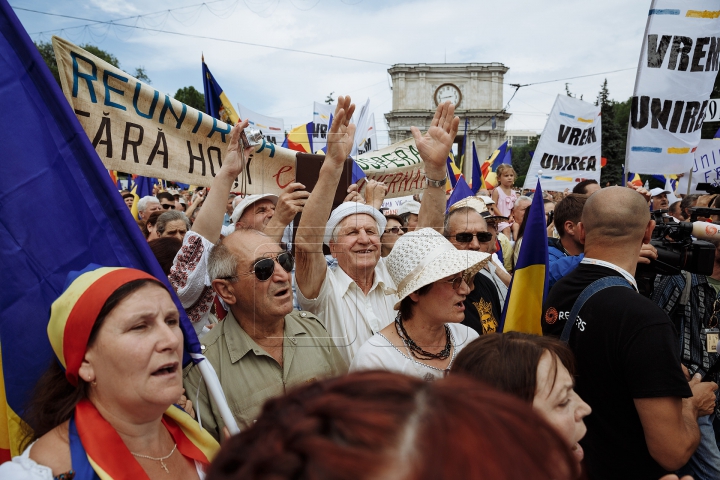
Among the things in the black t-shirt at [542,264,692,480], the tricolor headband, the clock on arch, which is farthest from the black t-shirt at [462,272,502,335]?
the clock on arch

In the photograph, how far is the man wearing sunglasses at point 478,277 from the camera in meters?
3.54

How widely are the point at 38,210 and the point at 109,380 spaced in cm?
74

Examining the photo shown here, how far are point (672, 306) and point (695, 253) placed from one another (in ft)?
1.87

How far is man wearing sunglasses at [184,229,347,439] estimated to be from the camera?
2.38 m

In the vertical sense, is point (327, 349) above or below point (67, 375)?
below

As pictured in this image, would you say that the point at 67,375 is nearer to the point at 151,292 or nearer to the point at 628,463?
the point at 151,292

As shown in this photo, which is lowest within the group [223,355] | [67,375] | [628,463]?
[628,463]

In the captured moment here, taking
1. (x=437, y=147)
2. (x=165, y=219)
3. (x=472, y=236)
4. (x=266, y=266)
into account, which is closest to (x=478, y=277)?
(x=472, y=236)

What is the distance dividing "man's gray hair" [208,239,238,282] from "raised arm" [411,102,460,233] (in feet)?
4.25

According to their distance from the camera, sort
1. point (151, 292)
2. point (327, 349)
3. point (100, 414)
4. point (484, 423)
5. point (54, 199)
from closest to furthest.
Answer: point (484, 423), point (100, 414), point (151, 292), point (54, 199), point (327, 349)

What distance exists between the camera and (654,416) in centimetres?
212

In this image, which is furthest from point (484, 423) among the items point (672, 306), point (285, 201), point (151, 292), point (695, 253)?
point (672, 306)

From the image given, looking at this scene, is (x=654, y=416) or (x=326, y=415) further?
(x=654, y=416)

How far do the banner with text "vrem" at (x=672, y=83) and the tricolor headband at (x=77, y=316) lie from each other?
185 inches
